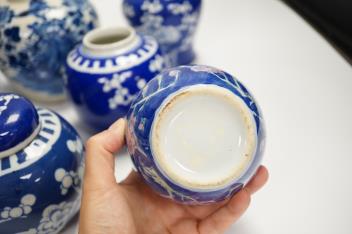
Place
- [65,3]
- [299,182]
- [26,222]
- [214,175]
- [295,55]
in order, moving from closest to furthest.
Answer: [214,175], [26,222], [299,182], [65,3], [295,55]

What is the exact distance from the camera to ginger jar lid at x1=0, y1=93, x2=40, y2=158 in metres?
0.54

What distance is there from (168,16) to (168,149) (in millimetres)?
457

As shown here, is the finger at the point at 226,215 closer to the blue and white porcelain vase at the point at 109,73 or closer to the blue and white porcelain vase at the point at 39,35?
the blue and white porcelain vase at the point at 109,73

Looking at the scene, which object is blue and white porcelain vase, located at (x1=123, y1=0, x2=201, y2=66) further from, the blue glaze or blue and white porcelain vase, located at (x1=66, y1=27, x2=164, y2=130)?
the blue glaze

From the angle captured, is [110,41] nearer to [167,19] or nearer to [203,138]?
[167,19]

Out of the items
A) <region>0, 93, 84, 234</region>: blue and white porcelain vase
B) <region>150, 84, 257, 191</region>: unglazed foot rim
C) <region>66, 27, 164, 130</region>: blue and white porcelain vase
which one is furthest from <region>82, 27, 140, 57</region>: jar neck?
<region>150, 84, 257, 191</region>: unglazed foot rim

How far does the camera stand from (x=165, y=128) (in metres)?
0.45

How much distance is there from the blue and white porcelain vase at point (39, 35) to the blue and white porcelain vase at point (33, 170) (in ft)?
0.81

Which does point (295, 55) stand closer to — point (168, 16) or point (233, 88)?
point (168, 16)

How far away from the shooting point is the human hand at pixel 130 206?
20.7 inches

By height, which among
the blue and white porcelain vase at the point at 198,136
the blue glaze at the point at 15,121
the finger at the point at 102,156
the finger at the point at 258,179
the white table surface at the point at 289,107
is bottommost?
the white table surface at the point at 289,107

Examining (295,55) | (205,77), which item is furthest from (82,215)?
(295,55)

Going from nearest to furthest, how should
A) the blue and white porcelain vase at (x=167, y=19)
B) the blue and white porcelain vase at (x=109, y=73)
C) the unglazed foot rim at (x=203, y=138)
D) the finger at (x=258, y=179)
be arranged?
the unglazed foot rim at (x=203, y=138) < the finger at (x=258, y=179) < the blue and white porcelain vase at (x=109, y=73) < the blue and white porcelain vase at (x=167, y=19)

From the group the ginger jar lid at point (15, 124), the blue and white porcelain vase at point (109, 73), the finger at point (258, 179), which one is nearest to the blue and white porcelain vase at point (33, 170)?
the ginger jar lid at point (15, 124)
